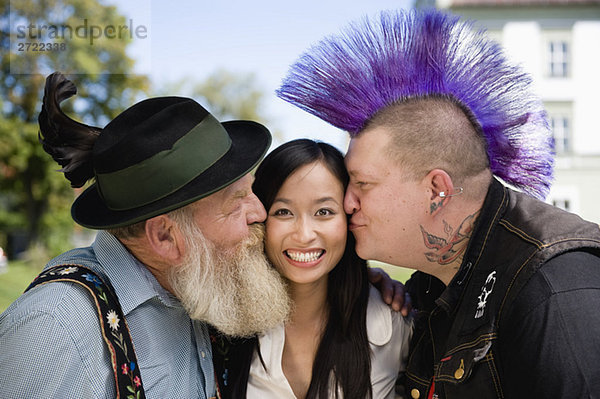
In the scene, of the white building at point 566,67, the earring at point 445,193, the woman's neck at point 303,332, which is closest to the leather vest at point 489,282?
the earring at point 445,193

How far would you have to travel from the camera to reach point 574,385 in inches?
70.7

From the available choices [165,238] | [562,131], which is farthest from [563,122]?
[165,238]

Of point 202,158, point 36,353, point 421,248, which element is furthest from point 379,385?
point 36,353

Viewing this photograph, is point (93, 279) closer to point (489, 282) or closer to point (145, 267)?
point (145, 267)

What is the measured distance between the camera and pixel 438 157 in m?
2.53

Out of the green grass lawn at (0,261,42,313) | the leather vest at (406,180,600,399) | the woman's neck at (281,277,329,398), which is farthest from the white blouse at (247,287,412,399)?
the green grass lawn at (0,261,42,313)

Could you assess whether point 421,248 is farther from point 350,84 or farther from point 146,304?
point 146,304

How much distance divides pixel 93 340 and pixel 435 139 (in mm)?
1677

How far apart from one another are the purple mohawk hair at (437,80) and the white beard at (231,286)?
0.81 meters

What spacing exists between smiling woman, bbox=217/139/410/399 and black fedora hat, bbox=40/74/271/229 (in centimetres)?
44

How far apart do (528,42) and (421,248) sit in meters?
24.5

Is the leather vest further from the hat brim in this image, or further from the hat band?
the hat band

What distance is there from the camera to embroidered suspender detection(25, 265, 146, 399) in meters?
2.08

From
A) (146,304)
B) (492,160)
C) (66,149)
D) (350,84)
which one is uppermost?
(350,84)
